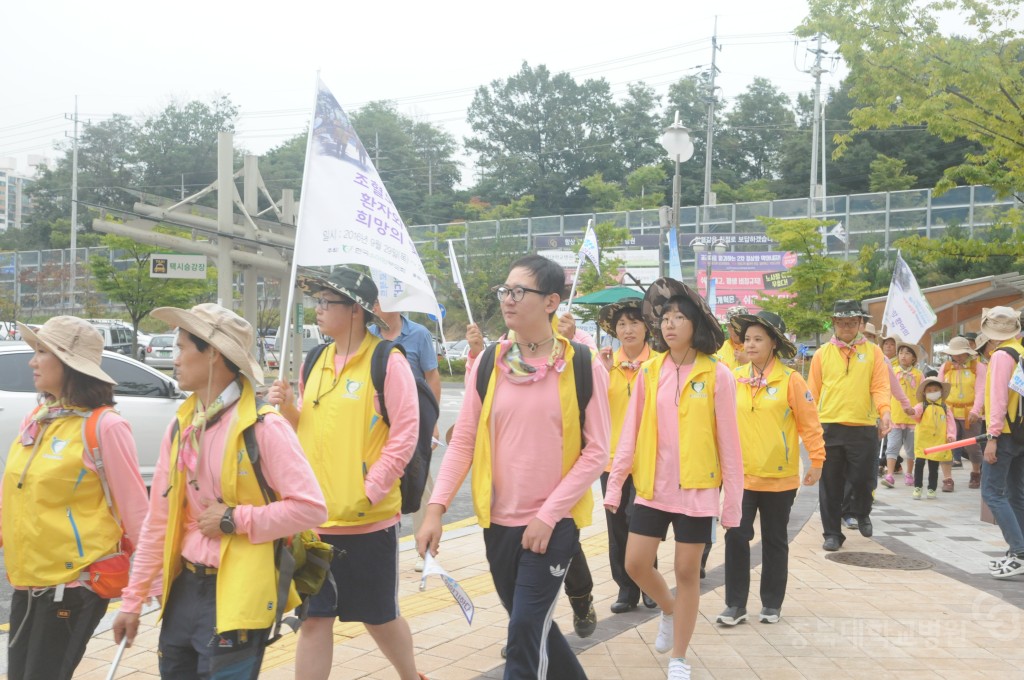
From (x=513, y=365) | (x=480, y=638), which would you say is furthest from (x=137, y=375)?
(x=513, y=365)

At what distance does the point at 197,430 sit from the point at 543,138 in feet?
267

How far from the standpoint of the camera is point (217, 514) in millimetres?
2979

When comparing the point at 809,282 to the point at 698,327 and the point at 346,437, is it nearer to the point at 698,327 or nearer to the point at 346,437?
the point at 698,327

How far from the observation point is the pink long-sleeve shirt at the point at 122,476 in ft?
11.5

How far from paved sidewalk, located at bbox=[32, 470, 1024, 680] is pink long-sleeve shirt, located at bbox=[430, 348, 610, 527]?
54.6 inches

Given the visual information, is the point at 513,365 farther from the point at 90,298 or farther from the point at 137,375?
the point at 90,298

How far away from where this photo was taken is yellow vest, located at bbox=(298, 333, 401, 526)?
12.9 ft

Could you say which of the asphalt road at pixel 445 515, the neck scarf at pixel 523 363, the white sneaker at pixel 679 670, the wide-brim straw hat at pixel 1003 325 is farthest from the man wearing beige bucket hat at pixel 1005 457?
the neck scarf at pixel 523 363

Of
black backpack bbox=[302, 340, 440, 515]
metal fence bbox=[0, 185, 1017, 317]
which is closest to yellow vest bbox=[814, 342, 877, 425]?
black backpack bbox=[302, 340, 440, 515]

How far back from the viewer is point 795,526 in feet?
31.7

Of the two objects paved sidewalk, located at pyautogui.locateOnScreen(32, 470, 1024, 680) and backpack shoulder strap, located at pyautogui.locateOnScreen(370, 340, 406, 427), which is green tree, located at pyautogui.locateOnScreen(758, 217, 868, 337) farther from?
backpack shoulder strap, located at pyautogui.locateOnScreen(370, 340, 406, 427)

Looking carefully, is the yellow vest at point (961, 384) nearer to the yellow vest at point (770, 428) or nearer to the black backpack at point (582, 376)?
the yellow vest at point (770, 428)

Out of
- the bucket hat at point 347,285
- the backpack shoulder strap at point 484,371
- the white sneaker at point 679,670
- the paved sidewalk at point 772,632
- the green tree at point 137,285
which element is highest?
the green tree at point 137,285

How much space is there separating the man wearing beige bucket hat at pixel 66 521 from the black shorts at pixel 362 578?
815 mm
